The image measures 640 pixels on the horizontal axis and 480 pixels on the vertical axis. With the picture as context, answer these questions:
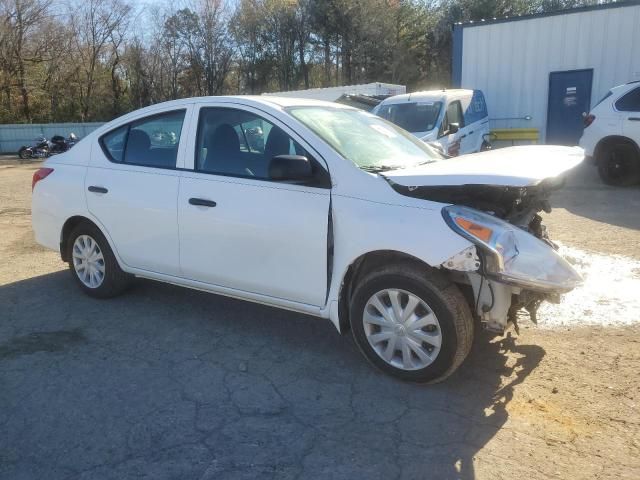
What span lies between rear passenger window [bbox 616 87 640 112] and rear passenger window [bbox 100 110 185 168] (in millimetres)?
8308

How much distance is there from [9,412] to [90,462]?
0.83 meters

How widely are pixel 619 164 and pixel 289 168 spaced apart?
864cm

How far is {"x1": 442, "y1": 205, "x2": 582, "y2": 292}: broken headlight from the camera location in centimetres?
315

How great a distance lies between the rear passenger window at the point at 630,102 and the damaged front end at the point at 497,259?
287 inches

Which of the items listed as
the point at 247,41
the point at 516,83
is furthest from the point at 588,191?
the point at 247,41

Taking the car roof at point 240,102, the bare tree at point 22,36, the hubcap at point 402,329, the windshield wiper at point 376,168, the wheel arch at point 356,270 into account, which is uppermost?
the bare tree at point 22,36

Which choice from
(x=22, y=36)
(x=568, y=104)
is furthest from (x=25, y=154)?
(x=568, y=104)

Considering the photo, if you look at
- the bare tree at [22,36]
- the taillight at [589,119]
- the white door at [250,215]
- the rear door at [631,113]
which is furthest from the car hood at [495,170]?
the bare tree at [22,36]

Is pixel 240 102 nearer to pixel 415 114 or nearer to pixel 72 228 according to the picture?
pixel 72 228

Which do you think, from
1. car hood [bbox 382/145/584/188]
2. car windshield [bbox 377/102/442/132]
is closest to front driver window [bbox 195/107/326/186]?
car hood [bbox 382/145/584/188]

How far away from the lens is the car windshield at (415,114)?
418 inches

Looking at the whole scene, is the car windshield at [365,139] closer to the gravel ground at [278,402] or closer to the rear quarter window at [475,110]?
the gravel ground at [278,402]

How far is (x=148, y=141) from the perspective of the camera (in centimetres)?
471

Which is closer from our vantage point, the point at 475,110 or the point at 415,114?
the point at 415,114
